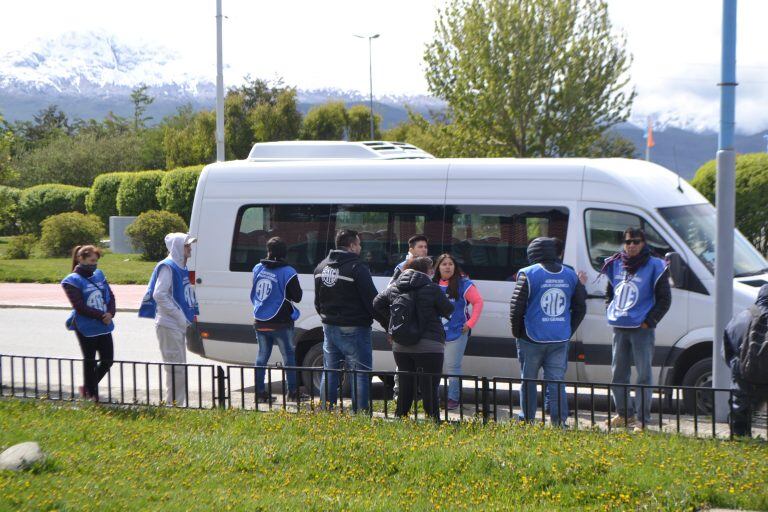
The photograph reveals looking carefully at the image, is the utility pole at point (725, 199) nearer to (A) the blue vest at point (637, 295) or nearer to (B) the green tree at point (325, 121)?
(A) the blue vest at point (637, 295)

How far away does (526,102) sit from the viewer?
23.8 m

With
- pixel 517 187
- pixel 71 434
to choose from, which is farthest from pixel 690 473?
pixel 71 434

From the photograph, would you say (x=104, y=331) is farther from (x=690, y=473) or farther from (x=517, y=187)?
(x=690, y=473)

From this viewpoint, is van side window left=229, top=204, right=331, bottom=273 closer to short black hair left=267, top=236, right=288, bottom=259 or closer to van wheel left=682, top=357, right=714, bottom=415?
short black hair left=267, top=236, right=288, bottom=259

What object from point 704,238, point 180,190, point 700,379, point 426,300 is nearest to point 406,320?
point 426,300

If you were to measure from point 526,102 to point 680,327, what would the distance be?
15.8 m

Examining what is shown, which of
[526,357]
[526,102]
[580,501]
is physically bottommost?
[580,501]

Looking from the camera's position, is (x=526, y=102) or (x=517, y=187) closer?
(x=517, y=187)

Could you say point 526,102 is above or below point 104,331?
above

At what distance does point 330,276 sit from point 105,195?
32.6 m

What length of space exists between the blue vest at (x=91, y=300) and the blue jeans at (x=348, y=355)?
213 cm

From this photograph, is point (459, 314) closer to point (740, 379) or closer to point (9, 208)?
point (740, 379)

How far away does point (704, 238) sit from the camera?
8820 mm

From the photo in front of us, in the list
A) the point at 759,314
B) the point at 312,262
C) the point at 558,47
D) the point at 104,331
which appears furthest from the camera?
the point at 558,47
